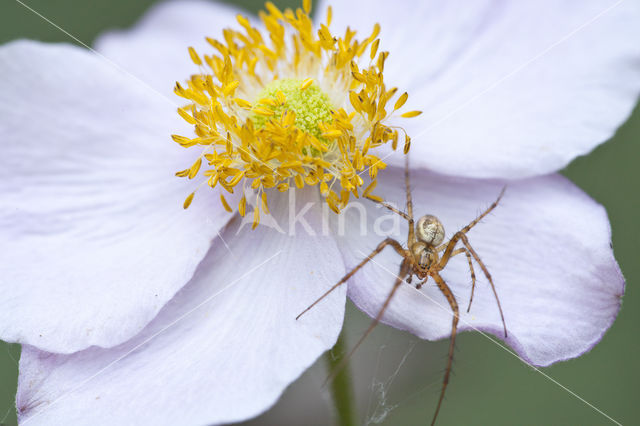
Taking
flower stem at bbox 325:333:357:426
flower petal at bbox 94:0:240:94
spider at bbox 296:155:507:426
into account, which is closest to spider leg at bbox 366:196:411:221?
spider at bbox 296:155:507:426

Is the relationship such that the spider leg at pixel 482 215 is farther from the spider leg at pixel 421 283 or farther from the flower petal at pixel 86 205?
the flower petal at pixel 86 205

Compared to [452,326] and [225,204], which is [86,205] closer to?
[225,204]

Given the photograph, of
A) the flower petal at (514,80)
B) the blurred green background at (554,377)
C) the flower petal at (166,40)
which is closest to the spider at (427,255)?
the flower petal at (514,80)

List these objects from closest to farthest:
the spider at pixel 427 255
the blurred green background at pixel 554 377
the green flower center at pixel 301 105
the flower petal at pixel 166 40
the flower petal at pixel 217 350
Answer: the flower petal at pixel 217 350, the spider at pixel 427 255, the green flower center at pixel 301 105, the blurred green background at pixel 554 377, the flower petal at pixel 166 40

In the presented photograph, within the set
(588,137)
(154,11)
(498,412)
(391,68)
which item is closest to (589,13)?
(588,137)

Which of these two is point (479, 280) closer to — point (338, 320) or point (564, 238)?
point (564, 238)
